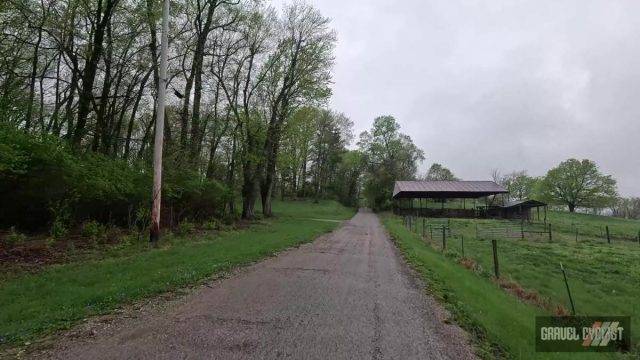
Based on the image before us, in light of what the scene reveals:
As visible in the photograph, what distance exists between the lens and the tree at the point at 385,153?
77625 millimetres

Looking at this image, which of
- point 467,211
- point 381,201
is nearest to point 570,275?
point 467,211

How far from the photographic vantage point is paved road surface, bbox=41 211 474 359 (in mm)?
4977

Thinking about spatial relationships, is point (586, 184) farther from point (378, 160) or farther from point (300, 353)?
point (300, 353)

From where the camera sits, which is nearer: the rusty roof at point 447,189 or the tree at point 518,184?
the rusty roof at point 447,189

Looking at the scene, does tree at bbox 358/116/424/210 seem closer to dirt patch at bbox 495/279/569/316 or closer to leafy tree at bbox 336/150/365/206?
leafy tree at bbox 336/150/365/206

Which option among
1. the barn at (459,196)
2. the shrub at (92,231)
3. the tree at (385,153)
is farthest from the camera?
the tree at (385,153)

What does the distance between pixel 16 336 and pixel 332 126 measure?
240 ft

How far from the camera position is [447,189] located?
58.1 metres

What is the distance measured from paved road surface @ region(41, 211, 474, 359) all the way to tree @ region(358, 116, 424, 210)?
222 ft

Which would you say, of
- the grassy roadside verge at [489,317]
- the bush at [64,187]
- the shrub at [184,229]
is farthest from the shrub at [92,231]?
the grassy roadside verge at [489,317]

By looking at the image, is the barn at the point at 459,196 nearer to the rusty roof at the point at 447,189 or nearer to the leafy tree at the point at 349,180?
the rusty roof at the point at 447,189

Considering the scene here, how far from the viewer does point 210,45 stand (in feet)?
89.7

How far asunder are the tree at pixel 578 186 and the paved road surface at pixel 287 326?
87120mm

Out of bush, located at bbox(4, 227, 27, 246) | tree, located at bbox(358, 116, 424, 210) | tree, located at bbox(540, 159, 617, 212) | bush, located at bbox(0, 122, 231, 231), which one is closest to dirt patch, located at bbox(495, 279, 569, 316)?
bush, located at bbox(0, 122, 231, 231)
